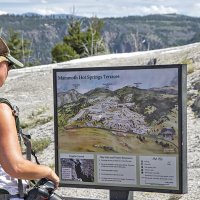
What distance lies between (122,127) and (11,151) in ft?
6.63

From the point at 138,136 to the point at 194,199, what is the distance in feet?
5.70

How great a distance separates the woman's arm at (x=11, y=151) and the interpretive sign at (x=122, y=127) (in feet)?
6.01

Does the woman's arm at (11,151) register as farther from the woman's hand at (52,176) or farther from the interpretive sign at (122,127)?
the interpretive sign at (122,127)

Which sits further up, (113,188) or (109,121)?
(109,121)

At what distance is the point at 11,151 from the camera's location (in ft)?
11.2

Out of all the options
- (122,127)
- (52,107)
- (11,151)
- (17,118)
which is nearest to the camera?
(11,151)

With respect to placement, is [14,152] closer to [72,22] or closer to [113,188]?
[113,188]

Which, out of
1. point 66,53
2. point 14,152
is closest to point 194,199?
point 14,152

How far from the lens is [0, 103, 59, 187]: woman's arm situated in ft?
11.2

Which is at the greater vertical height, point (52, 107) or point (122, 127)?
point (122, 127)

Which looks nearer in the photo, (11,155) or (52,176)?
(11,155)

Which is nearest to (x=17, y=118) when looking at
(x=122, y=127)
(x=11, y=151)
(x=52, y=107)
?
(x=11, y=151)

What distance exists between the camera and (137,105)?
5273 mm

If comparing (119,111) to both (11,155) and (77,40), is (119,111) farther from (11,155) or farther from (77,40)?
(77,40)
